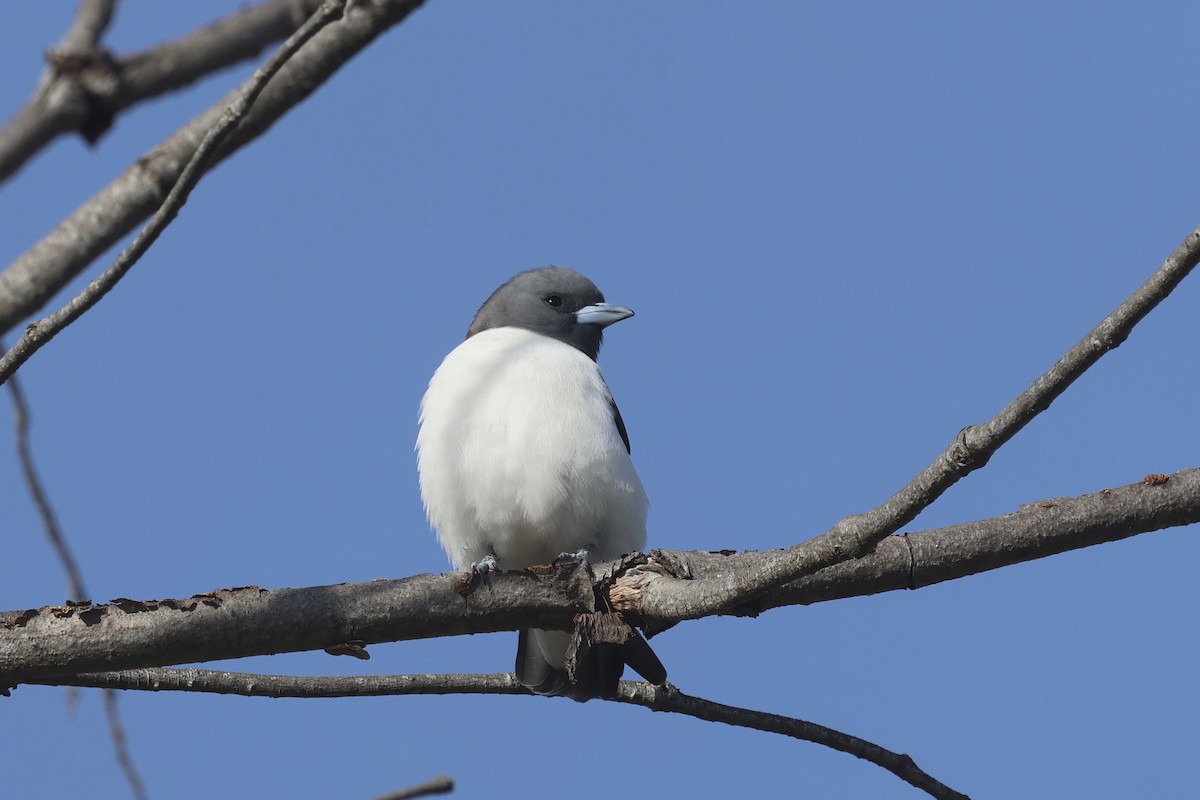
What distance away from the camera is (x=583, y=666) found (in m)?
4.60

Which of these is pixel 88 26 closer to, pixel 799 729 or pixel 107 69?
pixel 107 69

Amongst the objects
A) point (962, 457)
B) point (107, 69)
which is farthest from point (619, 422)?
point (962, 457)

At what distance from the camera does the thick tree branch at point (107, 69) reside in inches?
185

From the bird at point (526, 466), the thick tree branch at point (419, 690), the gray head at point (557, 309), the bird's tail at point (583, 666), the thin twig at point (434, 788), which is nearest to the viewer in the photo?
the thin twig at point (434, 788)

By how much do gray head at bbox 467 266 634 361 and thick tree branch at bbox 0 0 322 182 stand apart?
239 centimetres

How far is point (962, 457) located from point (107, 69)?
137 inches

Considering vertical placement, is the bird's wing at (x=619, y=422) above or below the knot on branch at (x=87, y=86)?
below

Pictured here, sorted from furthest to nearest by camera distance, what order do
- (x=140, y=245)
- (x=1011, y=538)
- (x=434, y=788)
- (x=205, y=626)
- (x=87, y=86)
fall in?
(x=87, y=86), (x=205, y=626), (x=1011, y=538), (x=140, y=245), (x=434, y=788)

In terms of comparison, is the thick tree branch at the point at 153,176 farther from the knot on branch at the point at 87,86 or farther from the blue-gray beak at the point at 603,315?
the blue-gray beak at the point at 603,315

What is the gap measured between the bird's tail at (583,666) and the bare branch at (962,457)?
3.81 ft

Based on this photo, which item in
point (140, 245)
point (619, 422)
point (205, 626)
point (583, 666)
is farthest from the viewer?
point (619, 422)

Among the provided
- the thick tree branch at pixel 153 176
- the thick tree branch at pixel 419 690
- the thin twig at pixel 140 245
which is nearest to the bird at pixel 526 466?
the thick tree branch at pixel 419 690

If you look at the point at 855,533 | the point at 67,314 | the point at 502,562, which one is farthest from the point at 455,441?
the point at 855,533

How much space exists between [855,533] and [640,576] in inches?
43.7
